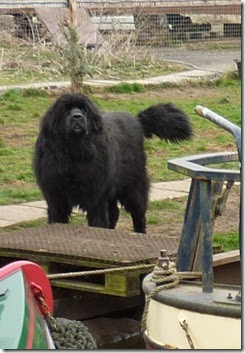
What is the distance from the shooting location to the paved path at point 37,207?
11242 millimetres

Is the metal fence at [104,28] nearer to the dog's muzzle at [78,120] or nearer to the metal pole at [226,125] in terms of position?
the dog's muzzle at [78,120]

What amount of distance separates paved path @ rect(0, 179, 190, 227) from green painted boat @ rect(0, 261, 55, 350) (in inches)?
236

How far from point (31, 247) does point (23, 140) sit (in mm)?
6874

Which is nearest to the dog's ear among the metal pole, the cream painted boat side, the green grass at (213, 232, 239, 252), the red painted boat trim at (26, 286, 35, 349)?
the green grass at (213, 232, 239, 252)

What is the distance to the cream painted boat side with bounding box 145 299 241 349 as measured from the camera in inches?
224

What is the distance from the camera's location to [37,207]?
11.8 m

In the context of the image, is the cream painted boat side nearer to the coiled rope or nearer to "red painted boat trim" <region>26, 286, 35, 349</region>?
the coiled rope

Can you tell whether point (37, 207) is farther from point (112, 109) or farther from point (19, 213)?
point (112, 109)

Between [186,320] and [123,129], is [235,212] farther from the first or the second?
[186,320]

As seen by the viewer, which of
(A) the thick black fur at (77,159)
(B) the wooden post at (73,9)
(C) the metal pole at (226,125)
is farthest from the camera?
(B) the wooden post at (73,9)

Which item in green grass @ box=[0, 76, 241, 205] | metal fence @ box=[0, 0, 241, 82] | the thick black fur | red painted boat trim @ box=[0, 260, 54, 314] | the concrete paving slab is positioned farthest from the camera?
metal fence @ box=[0, 0, 241, 82]

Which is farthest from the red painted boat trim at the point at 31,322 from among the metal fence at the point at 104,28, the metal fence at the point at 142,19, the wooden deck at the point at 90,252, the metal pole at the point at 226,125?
the metal fence at the point at 142,19

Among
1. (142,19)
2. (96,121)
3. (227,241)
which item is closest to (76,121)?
(96,121)

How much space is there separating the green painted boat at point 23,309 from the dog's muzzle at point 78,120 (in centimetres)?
495
